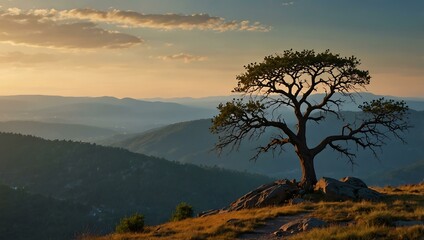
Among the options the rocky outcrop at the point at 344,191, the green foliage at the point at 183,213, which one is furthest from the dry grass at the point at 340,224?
the green foliage at the point at 183,213

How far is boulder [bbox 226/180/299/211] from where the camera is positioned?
111 ft

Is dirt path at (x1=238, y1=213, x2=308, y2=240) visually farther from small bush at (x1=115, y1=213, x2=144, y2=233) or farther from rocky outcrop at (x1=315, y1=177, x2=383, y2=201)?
small bush at (x1=115, y1=213, x2=144, y2=233)

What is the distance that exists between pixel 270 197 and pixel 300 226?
12484 mm

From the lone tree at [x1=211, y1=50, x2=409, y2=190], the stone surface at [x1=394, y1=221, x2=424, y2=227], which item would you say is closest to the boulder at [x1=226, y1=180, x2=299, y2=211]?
the lone tree at [x1=211, y1=50, x2=409, y2=190]

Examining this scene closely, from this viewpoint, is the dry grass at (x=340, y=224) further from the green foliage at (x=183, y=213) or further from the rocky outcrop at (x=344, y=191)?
the green foliage at (x=183, y=213)

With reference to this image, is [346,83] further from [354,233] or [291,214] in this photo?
[354,233]

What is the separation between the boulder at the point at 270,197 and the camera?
3384 centimetres

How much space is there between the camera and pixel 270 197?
1337 inches

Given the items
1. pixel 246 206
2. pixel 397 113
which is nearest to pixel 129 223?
pixel 246 206

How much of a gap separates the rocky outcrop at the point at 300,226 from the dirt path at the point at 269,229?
1.89 ft

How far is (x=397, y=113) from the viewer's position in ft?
121

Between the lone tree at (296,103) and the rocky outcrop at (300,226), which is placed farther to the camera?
the lone tree at (296,103)

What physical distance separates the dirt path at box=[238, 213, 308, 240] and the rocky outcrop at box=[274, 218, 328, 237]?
22.7 inches

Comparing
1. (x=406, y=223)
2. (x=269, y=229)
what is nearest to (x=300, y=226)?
(x=269, y=229)
